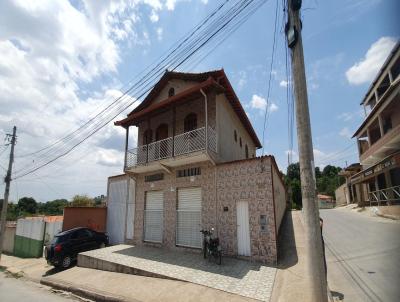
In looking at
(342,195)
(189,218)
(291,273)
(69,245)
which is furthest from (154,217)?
(342,195)

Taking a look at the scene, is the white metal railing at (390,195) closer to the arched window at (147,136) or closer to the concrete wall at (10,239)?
the arched window at (147,136)

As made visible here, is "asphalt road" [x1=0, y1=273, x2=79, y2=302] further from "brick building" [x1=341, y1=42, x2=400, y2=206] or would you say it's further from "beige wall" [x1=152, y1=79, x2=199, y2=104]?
"brick building" [x1=341, y1=42, x2=400, y2=206]

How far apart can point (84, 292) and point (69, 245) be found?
5.41 meters

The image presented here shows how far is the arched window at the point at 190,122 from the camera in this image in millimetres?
13078

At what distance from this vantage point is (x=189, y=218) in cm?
1154

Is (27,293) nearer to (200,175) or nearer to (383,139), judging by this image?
(200,175)

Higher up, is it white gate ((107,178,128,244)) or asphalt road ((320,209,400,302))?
white gate ((107,178,128,244))

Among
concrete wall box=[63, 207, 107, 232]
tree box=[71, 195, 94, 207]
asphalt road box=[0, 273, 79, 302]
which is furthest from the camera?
tree box=[71, 195, 94, 207]

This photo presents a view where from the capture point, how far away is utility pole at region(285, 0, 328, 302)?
4.22 meters

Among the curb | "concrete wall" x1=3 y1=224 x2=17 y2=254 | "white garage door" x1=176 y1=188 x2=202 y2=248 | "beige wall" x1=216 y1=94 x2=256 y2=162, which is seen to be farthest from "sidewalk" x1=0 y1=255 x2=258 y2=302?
A: "concrete wall" x1=3 y1=224 x2=17 y2=254

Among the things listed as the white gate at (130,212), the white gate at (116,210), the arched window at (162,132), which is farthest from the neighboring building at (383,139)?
the white gate at (116,210)

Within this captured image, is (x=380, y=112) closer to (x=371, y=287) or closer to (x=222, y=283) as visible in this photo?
(x=371, y=287)

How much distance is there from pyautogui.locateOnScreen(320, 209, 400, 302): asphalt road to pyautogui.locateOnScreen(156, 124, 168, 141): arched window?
9.95 m

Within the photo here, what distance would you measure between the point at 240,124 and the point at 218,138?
507cm
